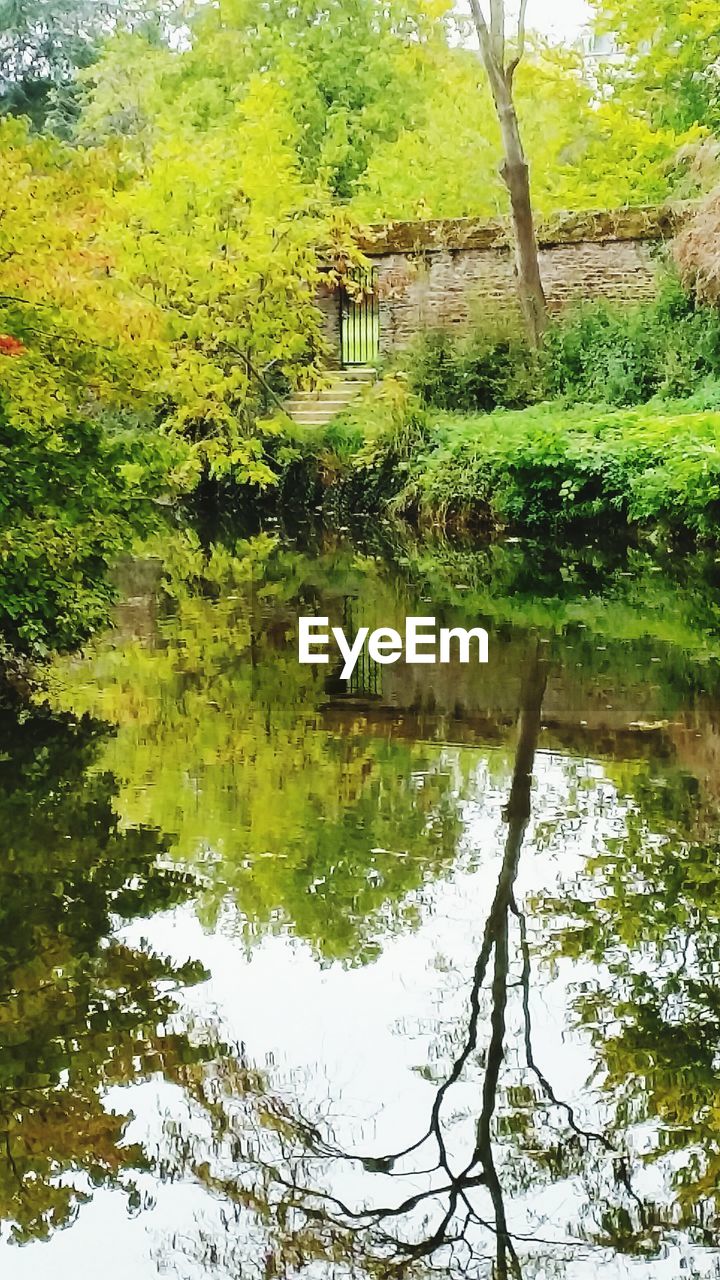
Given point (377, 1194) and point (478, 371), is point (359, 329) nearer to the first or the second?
point (478, 371)

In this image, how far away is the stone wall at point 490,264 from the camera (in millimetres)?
23922

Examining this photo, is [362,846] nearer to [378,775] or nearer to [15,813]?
[378,775]

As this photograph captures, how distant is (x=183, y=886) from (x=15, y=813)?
1.39 m

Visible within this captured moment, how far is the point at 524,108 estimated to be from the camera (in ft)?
112

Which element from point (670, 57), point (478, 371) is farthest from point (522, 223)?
point (670, 57)

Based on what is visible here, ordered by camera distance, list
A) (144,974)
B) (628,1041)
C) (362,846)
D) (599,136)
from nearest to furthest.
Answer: (628,1041) → (144,974) → (362,846) → (599,136)

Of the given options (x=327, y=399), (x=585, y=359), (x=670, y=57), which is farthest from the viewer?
(x=670, y=57)

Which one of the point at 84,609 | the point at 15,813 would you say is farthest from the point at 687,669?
the point at 15,813

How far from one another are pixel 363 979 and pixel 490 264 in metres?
21.7

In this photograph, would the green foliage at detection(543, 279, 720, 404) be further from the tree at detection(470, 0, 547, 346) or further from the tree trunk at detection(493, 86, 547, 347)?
the tree at detection(470, 0, 547, 346)

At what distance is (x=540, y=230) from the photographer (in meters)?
24.7

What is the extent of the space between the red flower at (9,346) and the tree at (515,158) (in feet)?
50.5

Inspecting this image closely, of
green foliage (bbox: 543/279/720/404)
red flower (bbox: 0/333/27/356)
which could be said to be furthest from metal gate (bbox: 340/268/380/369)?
red flower (bbox: 0/333/27/356)

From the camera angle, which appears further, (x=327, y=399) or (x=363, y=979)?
(x=327, y=399)
